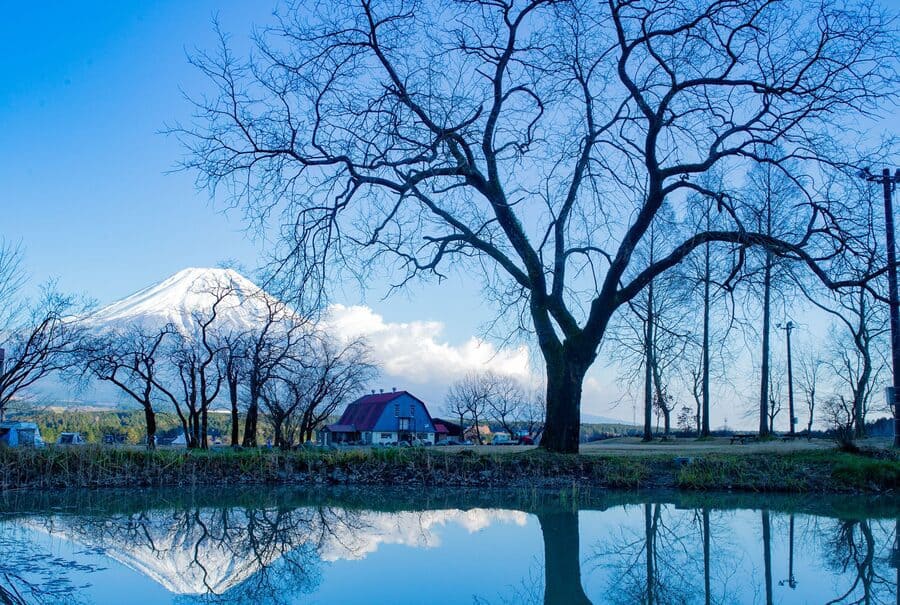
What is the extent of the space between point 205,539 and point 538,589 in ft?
12.1

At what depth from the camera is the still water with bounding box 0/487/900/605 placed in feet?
17.8

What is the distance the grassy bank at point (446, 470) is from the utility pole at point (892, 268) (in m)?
3.21

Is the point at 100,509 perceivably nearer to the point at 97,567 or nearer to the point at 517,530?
the point at 97,567

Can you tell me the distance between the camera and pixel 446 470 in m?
13.8

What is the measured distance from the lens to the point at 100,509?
32.8 feet

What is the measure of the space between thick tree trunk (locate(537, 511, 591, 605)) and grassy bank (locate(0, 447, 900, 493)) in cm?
410

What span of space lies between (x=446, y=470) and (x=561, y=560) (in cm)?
729

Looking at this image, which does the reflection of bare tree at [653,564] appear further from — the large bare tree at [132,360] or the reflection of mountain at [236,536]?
the large bare tree at [132,360]

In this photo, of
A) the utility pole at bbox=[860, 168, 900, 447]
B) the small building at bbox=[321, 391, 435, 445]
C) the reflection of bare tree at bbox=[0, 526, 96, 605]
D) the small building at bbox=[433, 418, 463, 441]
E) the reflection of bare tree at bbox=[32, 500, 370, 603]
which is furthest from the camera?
the small building at bbox=[433, 418, 463, 441]

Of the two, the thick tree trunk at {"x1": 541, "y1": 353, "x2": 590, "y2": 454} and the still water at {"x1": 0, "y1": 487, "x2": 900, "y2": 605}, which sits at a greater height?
the thick tree trunk at {"x1": 541, "y1": 353, "x2": 590, "y2": 454}

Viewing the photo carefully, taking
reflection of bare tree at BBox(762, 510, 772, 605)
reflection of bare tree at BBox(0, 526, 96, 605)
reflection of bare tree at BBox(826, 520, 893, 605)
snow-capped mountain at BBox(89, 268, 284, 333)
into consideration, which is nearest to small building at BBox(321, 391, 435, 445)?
snow-capped mountain at BBox(89, 268, 284, 333)

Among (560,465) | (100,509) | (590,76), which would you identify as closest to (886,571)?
(560,465)

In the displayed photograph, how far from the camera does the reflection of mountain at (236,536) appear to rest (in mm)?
6098

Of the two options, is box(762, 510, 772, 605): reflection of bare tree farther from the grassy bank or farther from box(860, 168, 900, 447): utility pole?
box(860, 168, 900, 447): utility pole
